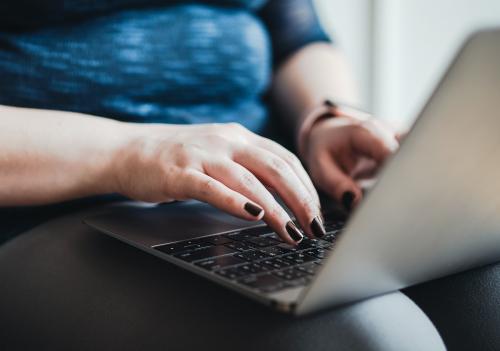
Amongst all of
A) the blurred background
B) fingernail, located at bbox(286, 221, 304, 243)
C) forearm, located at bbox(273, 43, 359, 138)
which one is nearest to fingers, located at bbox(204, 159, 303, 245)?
fingernail, located at bbox(286, 221, 304, 243)

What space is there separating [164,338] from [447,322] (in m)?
0.21

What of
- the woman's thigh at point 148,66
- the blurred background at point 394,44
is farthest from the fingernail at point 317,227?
the blurred background at point 394,44

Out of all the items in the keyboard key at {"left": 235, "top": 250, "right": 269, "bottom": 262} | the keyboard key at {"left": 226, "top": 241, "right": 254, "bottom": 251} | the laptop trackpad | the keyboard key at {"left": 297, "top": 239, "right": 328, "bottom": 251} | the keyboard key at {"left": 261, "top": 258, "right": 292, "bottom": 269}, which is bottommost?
the laptop trackpad

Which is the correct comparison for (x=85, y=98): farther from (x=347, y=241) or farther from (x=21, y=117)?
(x=347, y=241)

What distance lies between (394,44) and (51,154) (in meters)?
1.41

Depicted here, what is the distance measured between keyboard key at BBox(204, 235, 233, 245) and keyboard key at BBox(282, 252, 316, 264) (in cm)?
6

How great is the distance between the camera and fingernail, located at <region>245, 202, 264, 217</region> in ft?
1.48

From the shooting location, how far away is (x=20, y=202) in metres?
0.56

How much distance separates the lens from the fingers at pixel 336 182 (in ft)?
2.01

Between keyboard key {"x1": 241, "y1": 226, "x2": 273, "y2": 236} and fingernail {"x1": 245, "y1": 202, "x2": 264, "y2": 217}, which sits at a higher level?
fingernail {"x1": 245, "y1": 202, "x2": 264, "y2": 217}

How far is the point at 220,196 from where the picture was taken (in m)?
0.46

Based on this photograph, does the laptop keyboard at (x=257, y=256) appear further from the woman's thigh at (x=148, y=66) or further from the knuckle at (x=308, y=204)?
the woman's thigh at (x=148, y=66)

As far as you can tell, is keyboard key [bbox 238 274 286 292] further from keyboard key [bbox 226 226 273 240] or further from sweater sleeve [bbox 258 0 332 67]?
sweater sleeve [bbox 258 0 332 67]

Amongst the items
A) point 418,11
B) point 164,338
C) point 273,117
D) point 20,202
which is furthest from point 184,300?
point 418,11
